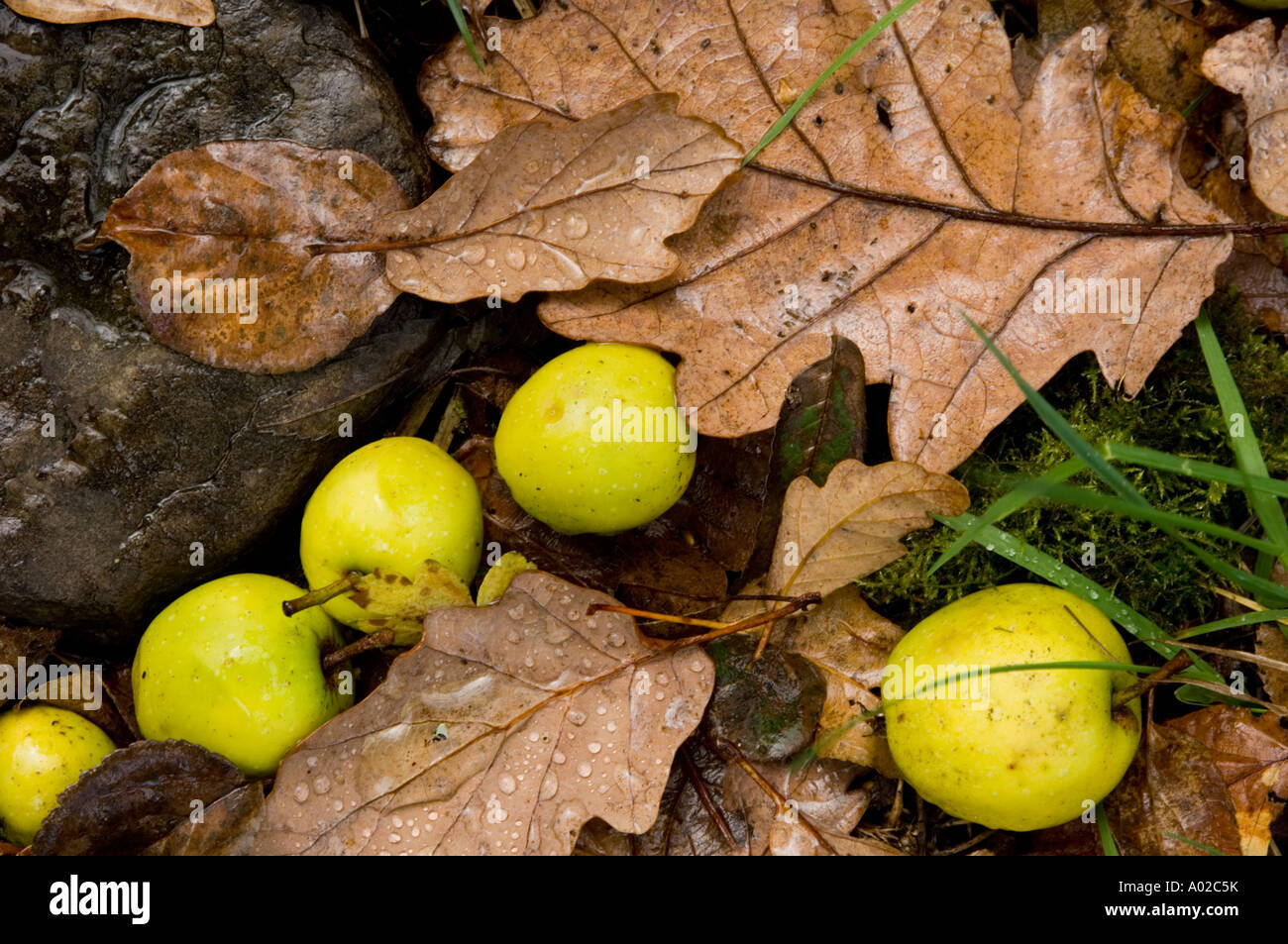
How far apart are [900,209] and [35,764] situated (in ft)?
9.07

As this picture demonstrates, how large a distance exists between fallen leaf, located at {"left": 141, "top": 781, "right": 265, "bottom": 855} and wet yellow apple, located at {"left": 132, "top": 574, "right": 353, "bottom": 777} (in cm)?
9

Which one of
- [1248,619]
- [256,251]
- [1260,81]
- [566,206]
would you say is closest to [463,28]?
[566,206]

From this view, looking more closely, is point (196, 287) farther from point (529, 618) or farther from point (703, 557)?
point (703, 557)

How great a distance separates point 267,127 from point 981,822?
2638mm

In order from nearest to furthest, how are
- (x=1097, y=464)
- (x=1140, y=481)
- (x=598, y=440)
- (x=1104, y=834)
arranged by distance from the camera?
(x=1097, y=464)
(x=598, y=440)
(x=1104, y=834)
(x=1140, y=481)

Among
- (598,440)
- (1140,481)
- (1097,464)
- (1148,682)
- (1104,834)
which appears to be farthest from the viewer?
(1140,481)

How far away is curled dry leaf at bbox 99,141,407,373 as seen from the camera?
2637 millimetres

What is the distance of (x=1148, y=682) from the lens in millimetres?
2283

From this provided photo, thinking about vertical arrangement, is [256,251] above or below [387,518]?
above

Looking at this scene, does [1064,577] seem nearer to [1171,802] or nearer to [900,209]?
[1171,802]

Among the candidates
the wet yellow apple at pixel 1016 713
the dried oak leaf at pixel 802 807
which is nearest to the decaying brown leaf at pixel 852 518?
the wet yellow apple at pixel 1016 713

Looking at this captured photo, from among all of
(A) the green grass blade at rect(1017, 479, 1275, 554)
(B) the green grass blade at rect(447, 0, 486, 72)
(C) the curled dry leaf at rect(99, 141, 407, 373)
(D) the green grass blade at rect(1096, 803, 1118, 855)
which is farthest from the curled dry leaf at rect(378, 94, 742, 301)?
(D) the green grass blade at rect(1096, 803, 1118, 855)

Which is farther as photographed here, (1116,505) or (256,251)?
(256,251)
